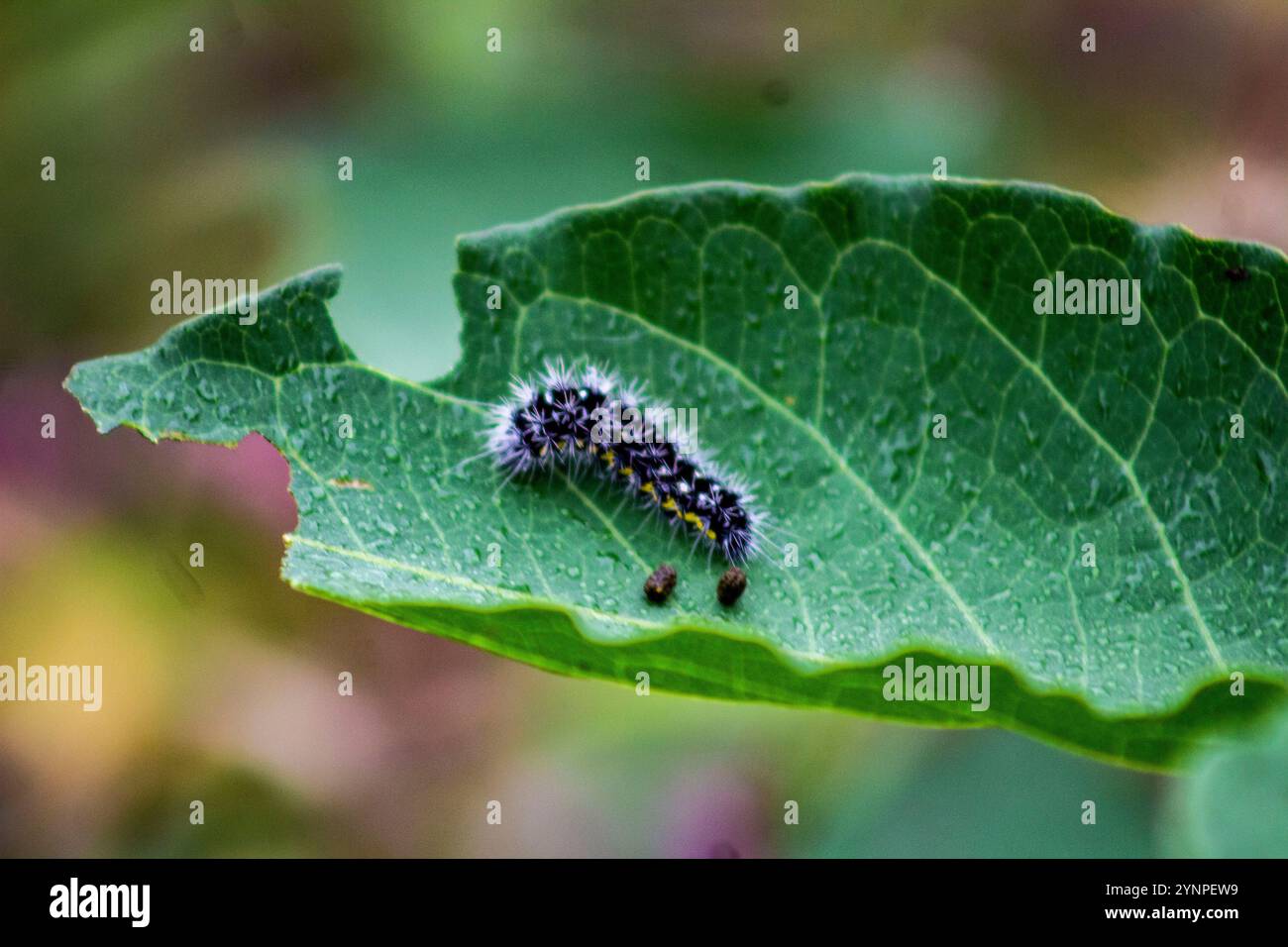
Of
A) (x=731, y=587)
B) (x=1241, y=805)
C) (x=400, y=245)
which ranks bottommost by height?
(x=1241, y=805)

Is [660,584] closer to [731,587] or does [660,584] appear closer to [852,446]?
[731,587]

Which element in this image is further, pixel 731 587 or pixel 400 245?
pixel 400 245

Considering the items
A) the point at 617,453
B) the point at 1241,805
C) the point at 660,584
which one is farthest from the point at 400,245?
the point at 1241,805

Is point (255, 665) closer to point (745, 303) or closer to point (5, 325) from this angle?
point (5, 325)

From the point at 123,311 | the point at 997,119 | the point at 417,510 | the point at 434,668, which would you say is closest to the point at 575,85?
the point at 997,119

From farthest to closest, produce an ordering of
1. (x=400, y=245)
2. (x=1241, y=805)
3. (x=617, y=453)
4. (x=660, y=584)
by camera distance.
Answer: (x=400, y=245) < (x=617, y=453) < (x=660, y=584) < (x=1241, y=805)

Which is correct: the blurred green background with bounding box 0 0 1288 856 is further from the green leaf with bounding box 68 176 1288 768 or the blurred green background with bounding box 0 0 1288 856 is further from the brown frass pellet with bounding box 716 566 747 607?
the brown frass pellet with bounding box 716 566 747 607

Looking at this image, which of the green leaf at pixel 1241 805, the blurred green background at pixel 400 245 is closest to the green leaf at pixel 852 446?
the green leaf at pixel 1241 805

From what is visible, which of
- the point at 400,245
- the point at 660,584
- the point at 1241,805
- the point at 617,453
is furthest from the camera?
the point at 400,245
